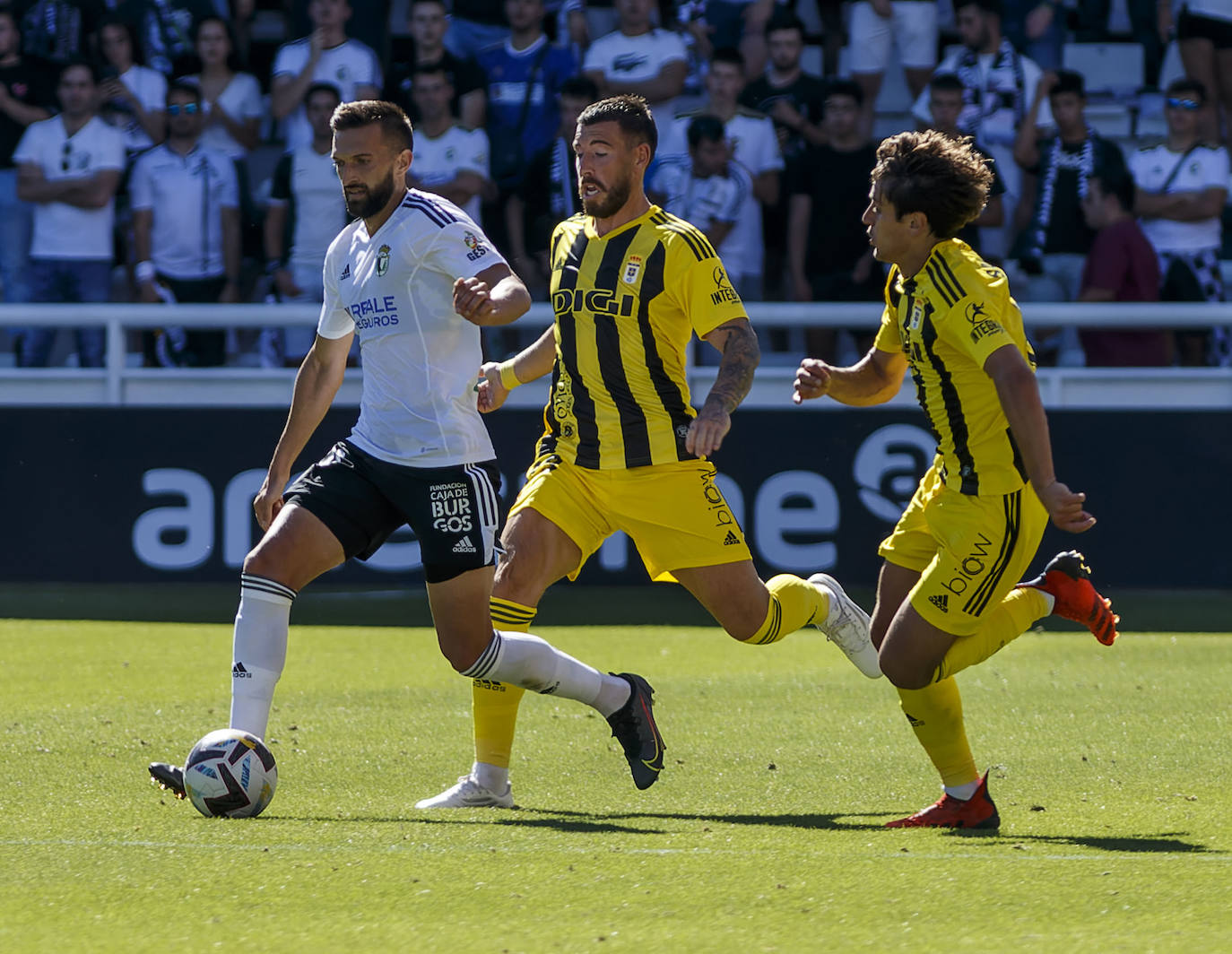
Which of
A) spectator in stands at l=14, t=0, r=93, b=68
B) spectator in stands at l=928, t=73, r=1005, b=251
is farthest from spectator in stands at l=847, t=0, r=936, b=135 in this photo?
spectator in stands at l=14, t=0, r=93, b=68

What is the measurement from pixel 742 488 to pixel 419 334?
5.80 meters

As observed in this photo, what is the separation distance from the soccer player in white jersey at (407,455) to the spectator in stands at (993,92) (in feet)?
24.9

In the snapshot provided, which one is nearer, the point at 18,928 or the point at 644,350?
the point at 18,928

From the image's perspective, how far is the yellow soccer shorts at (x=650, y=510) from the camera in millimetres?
5934

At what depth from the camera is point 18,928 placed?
12.5 ft

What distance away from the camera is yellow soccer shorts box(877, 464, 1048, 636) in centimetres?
521

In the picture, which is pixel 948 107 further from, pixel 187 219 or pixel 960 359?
pixel 960 359

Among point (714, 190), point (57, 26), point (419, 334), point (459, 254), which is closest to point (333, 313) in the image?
point (419, 334)

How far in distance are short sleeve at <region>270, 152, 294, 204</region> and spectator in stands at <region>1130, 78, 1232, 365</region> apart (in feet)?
19.6

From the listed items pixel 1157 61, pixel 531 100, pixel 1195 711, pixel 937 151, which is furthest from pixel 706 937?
pixel 1157 61

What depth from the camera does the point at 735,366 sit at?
18.4 ft

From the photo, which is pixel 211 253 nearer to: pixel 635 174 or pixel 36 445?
pixel 36 445

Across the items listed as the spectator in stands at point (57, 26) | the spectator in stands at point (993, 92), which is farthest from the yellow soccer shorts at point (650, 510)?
the spectator in stands at point (57, 26)

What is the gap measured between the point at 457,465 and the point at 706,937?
2.18 metres
